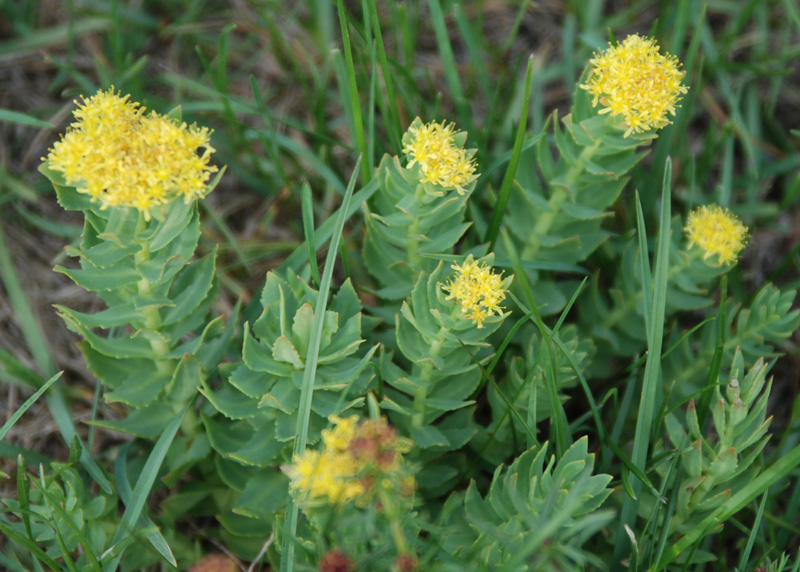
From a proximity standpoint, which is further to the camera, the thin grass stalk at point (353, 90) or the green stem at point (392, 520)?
the thin grass stalk at point (353, 90)

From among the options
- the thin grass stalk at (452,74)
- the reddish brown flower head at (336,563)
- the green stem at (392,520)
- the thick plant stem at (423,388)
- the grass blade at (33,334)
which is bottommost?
the grass blade at (33,334)

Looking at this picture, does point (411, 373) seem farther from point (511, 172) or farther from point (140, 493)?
point (140, 493)

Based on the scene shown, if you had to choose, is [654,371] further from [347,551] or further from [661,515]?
[347,551]

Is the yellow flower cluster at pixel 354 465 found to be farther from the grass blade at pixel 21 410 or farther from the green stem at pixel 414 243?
the grass blade at pixel 21 410

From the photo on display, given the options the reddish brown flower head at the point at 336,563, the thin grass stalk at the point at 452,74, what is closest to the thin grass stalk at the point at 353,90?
the thin grass stalk at the point at 452,74

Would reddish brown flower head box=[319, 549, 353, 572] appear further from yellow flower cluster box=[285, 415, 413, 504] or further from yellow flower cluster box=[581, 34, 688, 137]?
yellow flower cluster box=[581, 34, 688, 137]

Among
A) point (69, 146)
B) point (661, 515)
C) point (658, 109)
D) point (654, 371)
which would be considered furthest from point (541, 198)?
point (69, 146)

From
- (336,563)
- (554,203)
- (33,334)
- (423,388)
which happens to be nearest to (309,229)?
(423,388)
